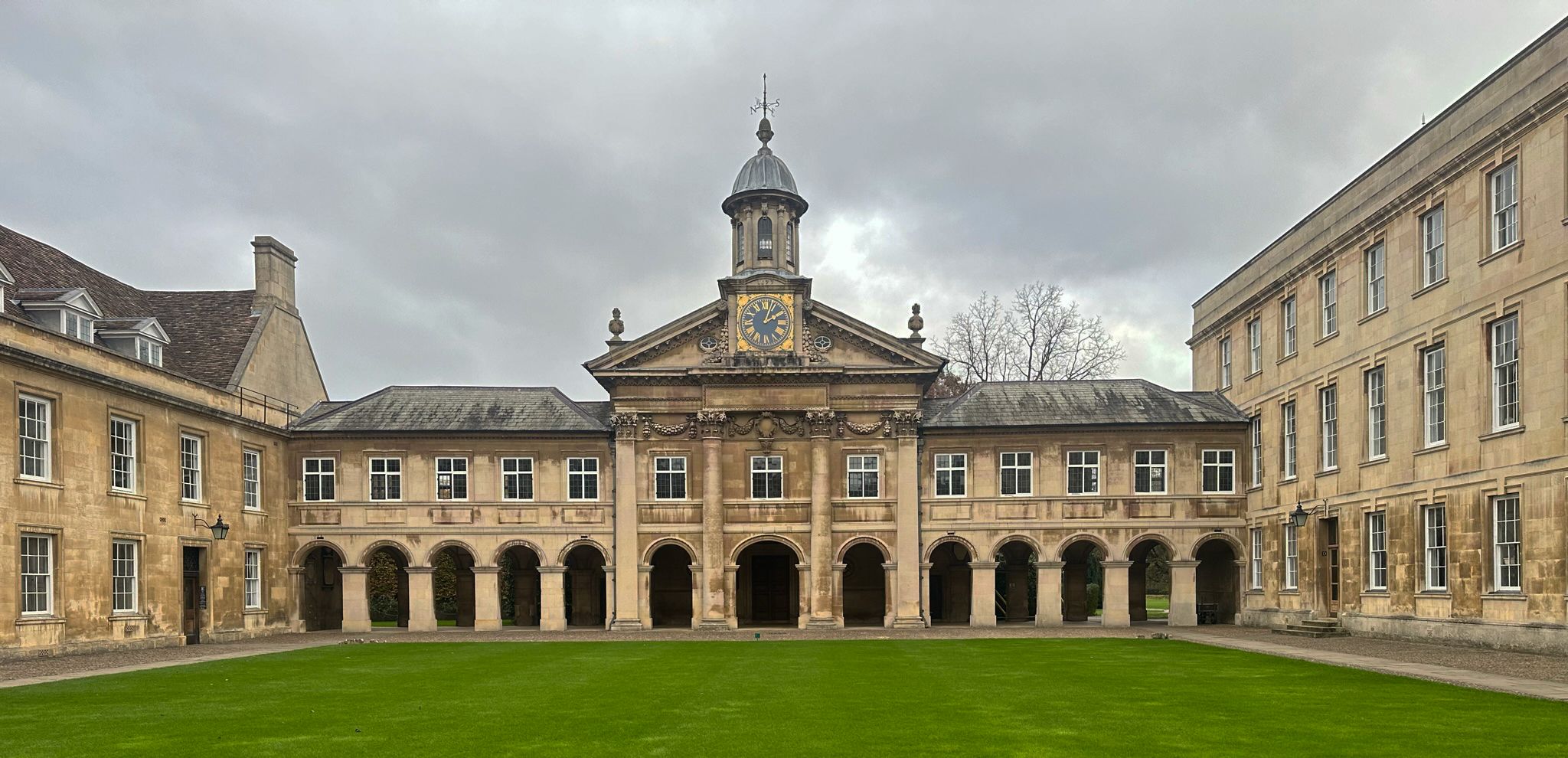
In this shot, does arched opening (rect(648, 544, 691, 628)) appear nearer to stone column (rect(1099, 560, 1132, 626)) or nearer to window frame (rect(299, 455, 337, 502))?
window frame (rect(299, 455, 337, 502))

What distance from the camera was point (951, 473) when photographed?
4353 centimetres

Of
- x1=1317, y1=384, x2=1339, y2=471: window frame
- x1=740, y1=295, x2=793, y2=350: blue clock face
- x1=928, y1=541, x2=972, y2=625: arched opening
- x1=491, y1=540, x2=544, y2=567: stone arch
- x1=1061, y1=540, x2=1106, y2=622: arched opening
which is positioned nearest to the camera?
x1=1317, y1=384, x2=1339, y2=471: window frame

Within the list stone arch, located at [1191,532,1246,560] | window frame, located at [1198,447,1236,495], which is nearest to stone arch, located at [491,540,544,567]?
stone arch, located at [1191,532,1246,560]

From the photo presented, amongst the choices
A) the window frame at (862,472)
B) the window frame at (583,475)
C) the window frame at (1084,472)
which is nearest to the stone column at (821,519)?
the window frame at (862,472)

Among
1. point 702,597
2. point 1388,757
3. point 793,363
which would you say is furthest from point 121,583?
point 1388,757

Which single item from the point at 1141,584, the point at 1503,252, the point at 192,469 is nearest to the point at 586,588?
the point at 192,469

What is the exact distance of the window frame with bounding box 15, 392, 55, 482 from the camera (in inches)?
1141

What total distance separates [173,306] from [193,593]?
460 inches

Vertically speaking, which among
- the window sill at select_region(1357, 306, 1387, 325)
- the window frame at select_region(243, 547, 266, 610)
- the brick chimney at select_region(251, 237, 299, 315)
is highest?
the brick chimney at select_region(251, 237, 299, 315)

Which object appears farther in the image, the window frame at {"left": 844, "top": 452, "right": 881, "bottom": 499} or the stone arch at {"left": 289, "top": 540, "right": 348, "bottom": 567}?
the window frame at {"left": 844, "top": 452, "right": 881, "bottom": 499}

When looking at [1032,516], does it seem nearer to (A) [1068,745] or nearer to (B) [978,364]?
(B) [978,364]

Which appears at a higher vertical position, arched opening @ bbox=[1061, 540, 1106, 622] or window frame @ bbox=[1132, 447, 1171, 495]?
window frame @ bbox=[1132, 447, 1171, 495]

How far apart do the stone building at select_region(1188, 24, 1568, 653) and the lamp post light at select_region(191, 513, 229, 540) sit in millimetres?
28755

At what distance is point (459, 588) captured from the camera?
49.6m
